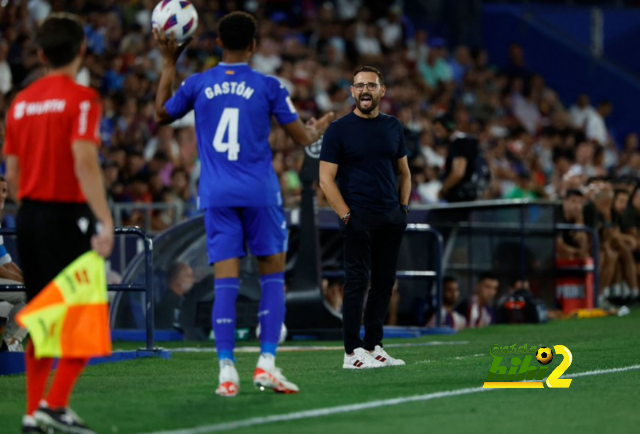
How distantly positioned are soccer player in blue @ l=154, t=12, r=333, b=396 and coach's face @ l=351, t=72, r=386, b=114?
1.74m

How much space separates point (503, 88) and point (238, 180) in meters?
19.9

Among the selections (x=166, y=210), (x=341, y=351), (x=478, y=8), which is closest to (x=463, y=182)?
(x=166, y=210)

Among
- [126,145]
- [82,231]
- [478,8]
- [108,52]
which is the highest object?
[478,8]

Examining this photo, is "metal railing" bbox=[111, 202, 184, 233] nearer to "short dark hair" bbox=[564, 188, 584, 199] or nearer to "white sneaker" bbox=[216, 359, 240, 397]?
"short dark hair" bbox=[564, 188, 584, 199]

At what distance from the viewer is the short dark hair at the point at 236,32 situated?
7746mm

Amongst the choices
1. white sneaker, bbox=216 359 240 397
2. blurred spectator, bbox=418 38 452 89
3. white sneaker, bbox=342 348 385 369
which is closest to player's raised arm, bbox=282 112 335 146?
white sneaker, bbox=216 359 240 397

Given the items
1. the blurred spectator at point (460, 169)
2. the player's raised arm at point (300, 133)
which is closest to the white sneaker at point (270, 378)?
the player's raised arm at point (300, 133)

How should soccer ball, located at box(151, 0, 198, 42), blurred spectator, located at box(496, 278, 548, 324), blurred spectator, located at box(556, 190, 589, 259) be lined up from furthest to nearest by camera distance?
1. blurred spectator, located at box(556, 190, 589, 259)
2. blurred spectator, located at box(496, 278, 548, 324)
3. soccer ball, located at box(151, 0, 198, 42)

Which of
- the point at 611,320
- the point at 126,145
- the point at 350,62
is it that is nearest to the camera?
the point at 611,320

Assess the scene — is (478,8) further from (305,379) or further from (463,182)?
(305,379)

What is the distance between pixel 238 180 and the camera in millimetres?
7609

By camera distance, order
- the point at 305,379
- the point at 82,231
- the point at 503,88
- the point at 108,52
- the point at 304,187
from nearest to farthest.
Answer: the point at 82,231
the point at 305,379
the point at 304,187
the point at 108,52
the point at 503,88

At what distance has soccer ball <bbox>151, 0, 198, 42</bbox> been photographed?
8.27 m

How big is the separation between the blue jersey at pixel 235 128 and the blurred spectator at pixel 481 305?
879 centimetres
